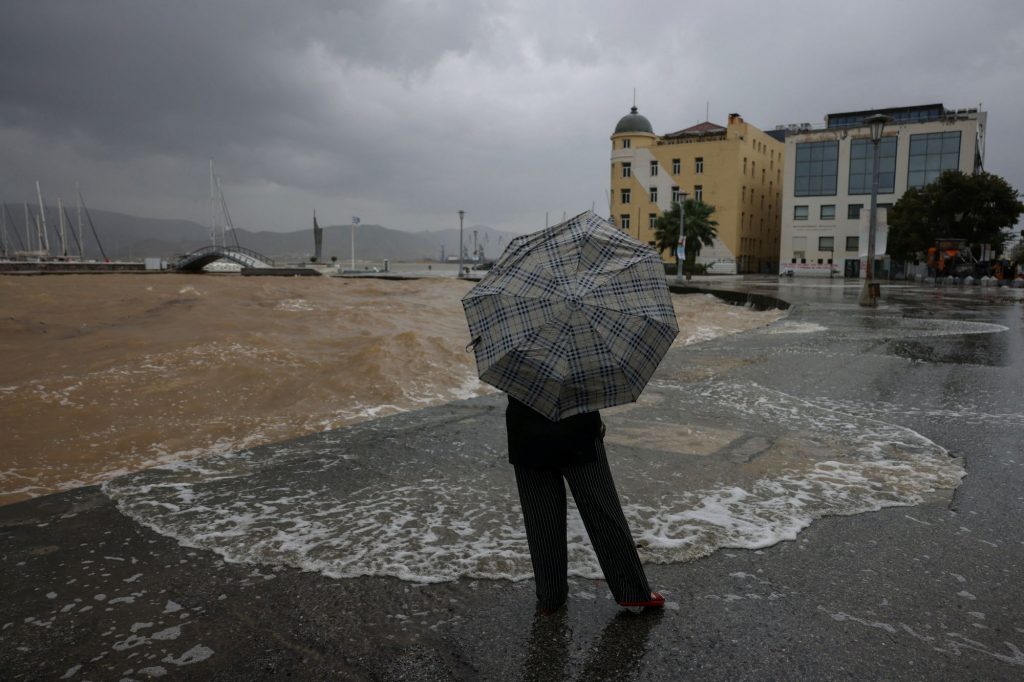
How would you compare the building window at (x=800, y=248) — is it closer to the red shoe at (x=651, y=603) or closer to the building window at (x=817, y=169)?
the building window at (x=817, y=169)

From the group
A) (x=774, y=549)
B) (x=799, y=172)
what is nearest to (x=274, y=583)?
(x=774, y=549)

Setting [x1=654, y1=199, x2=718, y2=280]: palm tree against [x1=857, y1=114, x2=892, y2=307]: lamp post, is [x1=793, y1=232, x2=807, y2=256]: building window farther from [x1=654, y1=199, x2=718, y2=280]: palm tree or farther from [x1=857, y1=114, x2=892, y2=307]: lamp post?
[x1=857, y1=114, x2=892, y2=307]: lamp post

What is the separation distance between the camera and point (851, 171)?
212ft

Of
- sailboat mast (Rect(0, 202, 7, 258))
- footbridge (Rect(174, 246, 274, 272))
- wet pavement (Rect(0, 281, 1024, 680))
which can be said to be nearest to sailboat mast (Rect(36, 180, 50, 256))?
sailboat mast (Rect(0, 202, 7, 258))

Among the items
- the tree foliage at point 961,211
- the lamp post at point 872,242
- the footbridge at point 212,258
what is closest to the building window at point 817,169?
the tree foliage at point 961,211

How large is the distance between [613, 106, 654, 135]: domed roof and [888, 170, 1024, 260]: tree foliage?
37.4 meters

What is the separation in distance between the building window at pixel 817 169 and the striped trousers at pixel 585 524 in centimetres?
7166

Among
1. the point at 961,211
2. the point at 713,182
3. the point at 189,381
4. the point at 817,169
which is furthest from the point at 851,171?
the point at 189,381

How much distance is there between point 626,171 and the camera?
79812mm

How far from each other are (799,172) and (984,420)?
67.9m

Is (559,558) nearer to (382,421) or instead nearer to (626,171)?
(382,421)

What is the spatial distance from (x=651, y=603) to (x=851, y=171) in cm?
7159

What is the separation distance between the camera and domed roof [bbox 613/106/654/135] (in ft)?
263

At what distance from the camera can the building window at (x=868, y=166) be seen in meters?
63.2
